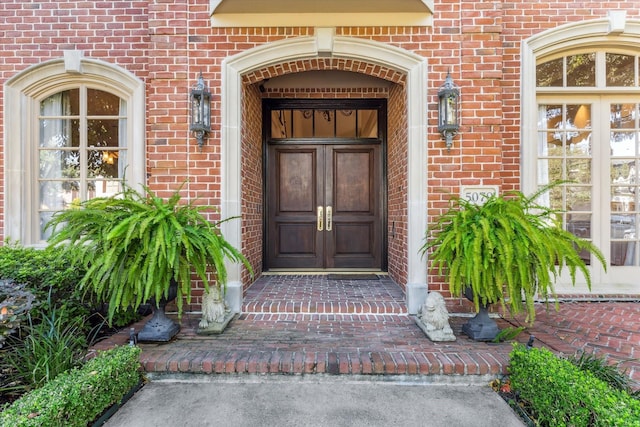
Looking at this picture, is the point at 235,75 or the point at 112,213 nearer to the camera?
the point at 112,213

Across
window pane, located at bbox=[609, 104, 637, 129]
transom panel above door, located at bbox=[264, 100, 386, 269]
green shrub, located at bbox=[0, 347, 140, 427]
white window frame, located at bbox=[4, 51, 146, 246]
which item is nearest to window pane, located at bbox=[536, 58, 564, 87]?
window pane, located at bbox=[609, 104, 637, 129]

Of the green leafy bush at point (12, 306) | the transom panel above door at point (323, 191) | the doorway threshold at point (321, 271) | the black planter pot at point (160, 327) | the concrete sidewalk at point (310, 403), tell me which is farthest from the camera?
the transom panel above door at point (323, 191)

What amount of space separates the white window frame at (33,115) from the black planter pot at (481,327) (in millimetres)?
3896

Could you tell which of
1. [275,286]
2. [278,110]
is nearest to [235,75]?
[278,110]

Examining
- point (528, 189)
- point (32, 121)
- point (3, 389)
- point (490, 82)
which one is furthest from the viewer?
point (32, 121)

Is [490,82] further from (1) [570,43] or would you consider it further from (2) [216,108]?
(2) [216,108]

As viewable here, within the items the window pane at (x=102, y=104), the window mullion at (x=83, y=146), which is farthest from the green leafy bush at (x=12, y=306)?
the window pane at (x=102, y=104)

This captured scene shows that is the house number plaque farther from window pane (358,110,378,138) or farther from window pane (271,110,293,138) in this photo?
window pane (271,110,293,138)

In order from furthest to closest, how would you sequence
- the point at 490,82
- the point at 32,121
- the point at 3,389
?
the point at 32,121, the point at 490,82, the point at 3,389

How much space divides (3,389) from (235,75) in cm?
310

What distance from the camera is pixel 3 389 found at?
78.2 inches

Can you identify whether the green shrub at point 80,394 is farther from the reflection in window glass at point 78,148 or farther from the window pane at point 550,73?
the window pane at point 550,73

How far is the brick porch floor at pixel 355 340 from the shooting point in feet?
7.84

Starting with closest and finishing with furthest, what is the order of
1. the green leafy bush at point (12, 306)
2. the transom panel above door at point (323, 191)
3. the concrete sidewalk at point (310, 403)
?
the concrete sidewalk at point (310, 403) → the green leafy bush at point (12, 306) → the transom panel above door at point (323, 191)
